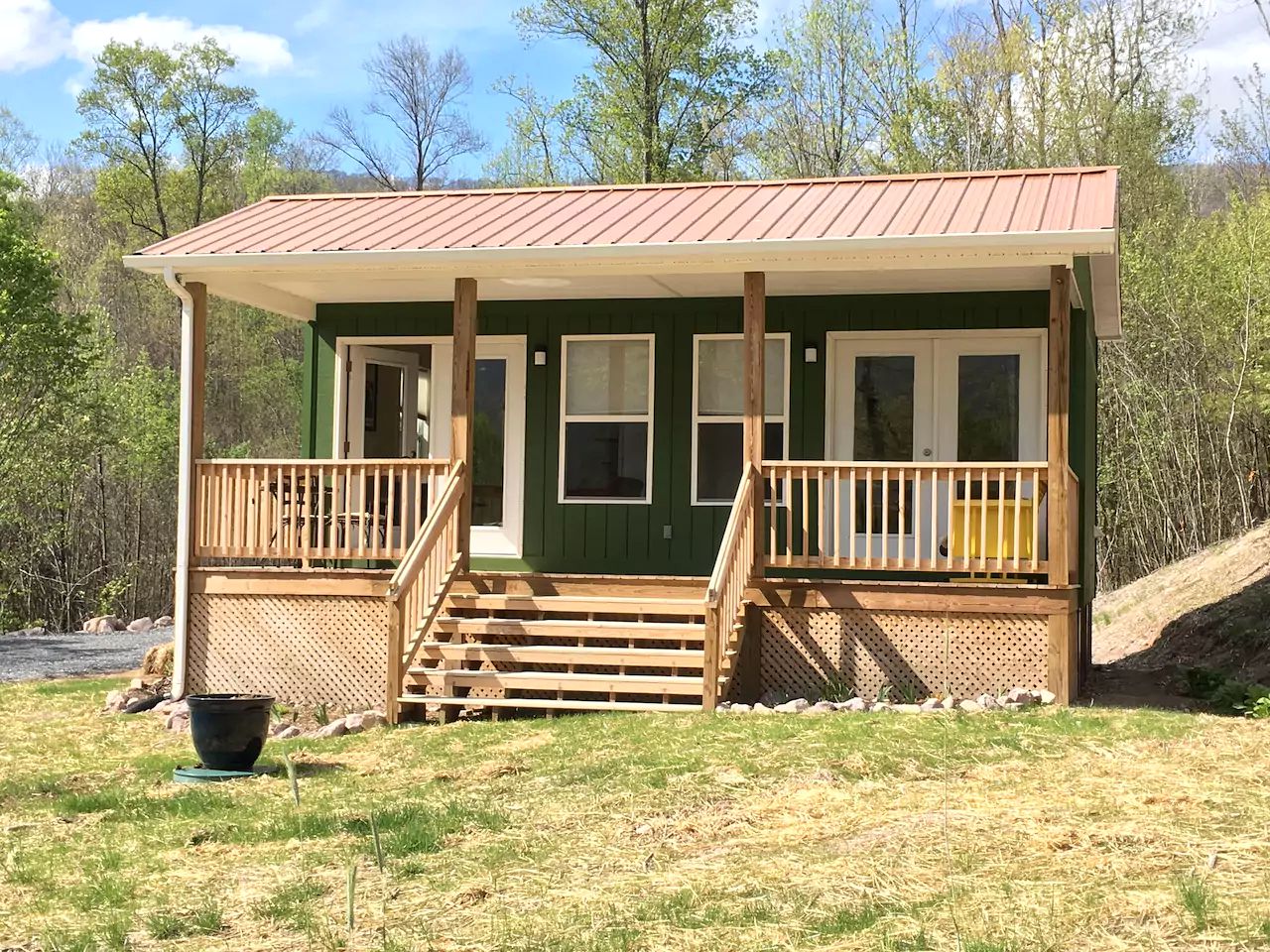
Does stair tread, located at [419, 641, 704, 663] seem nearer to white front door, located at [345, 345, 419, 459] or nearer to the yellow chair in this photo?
the yellow chair

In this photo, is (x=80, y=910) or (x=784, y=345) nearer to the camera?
(x=80, y=910)

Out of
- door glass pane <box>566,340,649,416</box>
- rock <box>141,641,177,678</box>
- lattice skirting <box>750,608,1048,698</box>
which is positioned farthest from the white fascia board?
rock <box>141,641,177,678</box>

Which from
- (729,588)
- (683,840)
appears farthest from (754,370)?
(683,840)

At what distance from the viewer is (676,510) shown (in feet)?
38.9

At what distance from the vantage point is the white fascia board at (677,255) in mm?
9172

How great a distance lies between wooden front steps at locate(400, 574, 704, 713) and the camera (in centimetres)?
940

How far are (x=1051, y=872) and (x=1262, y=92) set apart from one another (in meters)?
22.1

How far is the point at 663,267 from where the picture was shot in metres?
10.1

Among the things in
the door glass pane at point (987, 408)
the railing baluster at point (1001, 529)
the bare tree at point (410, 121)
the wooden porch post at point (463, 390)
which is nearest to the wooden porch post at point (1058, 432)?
the railing baluster at point (1001, 529)

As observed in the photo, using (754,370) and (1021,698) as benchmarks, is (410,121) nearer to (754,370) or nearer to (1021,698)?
(754,370)

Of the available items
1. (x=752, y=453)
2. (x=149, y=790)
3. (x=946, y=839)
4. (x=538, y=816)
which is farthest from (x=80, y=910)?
(x=752, y=453)

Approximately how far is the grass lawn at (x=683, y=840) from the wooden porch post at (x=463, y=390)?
223 cm

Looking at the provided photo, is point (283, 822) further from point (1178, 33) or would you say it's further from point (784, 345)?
point (1178, 33)

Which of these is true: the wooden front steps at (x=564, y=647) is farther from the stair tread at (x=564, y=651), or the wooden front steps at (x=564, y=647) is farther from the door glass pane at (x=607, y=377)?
the door glass pane at (x=607, y=377)
